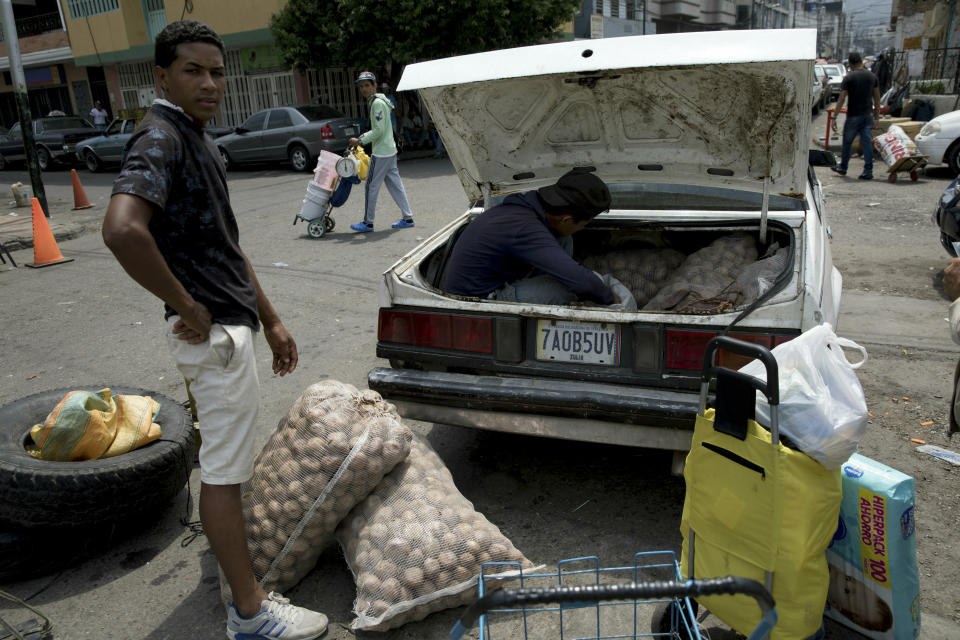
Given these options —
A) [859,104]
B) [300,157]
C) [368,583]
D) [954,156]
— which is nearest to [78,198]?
[300,157]

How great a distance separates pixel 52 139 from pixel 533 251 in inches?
957

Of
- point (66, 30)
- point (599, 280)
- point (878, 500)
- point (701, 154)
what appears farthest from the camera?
point (66, 30)

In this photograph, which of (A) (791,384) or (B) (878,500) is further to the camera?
(B) (878,500)

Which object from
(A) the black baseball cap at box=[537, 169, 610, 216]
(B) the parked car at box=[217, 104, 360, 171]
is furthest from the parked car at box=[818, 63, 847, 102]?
(A) the black baseball cap at box=[537, 169, 610, 216]

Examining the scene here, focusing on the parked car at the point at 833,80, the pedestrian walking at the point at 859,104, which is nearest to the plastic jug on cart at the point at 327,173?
the pedestrian walking at the point at 859,104

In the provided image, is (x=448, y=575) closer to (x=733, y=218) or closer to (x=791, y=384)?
(x=791, y=384)

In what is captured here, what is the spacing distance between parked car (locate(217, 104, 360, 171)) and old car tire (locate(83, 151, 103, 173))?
5.62 metres

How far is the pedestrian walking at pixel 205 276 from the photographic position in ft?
6.72

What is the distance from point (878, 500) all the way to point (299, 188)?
13.8 metres

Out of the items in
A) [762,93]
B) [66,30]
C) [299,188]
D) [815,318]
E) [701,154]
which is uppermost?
[66,30]

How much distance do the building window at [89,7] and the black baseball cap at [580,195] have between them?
1142 inches

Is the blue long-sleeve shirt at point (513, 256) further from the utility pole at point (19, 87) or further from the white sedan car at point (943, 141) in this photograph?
the white sedan car at point (943, 141)

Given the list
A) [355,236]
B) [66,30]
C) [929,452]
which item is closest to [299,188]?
[355,236]

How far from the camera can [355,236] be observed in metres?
9.27
